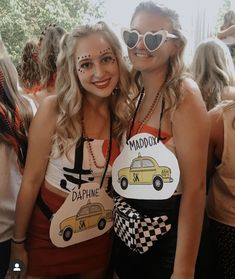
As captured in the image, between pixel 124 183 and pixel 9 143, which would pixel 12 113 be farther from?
pixel 124 183

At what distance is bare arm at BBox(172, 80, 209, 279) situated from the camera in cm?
101

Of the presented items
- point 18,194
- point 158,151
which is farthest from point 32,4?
point 158,151

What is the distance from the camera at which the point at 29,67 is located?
2412mm

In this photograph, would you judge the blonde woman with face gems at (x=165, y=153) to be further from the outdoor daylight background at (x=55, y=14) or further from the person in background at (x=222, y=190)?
the outdoor daylight background at (x=55, y=14)

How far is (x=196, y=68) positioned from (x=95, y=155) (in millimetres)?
1123

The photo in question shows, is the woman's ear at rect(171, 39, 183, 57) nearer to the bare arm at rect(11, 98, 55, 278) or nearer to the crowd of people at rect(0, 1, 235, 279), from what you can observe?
the crowd of people at rect(0, 1, 235, 279)

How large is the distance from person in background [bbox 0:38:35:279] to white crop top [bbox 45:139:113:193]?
0.12 m

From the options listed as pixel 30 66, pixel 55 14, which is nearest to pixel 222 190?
pixel 30 66

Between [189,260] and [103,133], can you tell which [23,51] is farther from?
[189,260]

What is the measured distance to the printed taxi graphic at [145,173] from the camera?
3.43 ft

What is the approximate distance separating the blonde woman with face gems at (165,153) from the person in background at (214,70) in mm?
974

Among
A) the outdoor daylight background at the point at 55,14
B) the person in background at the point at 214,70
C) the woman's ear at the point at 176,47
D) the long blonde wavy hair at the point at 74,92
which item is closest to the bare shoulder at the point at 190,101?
the woman's ear at the point at 176,47

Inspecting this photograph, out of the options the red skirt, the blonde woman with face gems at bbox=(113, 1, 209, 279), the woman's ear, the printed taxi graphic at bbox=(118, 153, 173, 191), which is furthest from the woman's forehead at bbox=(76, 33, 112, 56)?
the red skirt

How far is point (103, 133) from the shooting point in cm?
125
